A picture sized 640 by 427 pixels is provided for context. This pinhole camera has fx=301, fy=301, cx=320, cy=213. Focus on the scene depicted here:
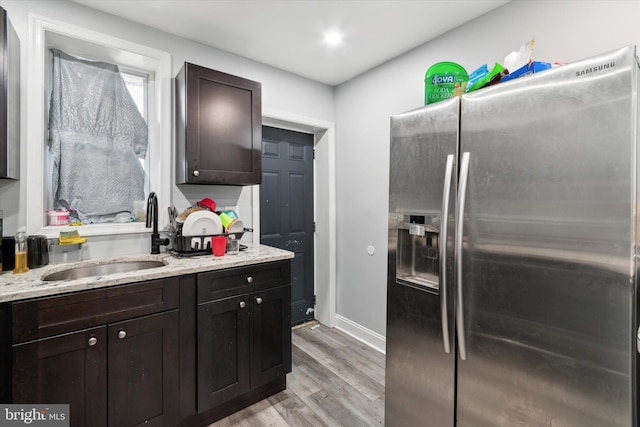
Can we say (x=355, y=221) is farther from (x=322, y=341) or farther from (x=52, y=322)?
(x=52, y=322)

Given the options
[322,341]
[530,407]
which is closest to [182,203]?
[322,341]

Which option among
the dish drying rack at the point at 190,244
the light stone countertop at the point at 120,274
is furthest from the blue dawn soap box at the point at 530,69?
the dish drying rack at the point at 190,244

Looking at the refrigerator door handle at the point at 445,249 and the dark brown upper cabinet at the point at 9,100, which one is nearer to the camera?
the refrigerator door handle at the point at 445,249

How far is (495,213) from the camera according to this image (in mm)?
1207

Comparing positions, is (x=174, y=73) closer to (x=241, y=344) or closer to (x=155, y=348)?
(x=155, y=348)

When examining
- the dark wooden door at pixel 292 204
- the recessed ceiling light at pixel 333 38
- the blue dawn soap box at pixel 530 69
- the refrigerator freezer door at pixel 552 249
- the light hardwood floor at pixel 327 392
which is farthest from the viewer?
the dark wooden door at pixel 292 204

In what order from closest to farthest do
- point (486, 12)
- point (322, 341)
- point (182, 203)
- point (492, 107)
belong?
point (492, 107)
point (486, 12)
point (182, 203)
point (322, 341)

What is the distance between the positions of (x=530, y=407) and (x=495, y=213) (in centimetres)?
74

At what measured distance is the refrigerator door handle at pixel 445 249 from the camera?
1.32 metres

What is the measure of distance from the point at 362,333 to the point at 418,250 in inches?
65.6

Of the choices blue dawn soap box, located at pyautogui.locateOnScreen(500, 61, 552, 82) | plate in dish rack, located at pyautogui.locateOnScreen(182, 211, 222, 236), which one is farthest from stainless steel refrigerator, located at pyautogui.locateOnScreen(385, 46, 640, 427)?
plate in dish rack, located at pyautogui.locateOnScreen(182, 211, 222, 236)

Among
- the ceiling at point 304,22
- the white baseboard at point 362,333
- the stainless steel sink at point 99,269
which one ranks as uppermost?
the ceiling at point 304,22

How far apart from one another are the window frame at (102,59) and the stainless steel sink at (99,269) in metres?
0.22

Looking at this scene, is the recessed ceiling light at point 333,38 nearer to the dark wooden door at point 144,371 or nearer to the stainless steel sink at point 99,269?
the stainless steel sink at point 99,269
